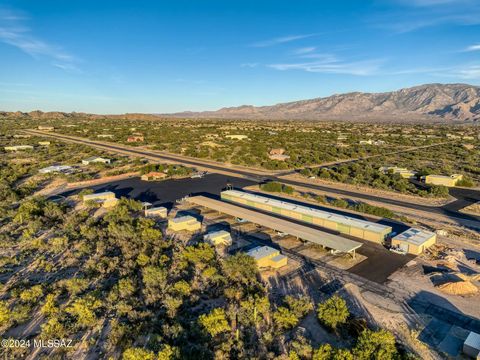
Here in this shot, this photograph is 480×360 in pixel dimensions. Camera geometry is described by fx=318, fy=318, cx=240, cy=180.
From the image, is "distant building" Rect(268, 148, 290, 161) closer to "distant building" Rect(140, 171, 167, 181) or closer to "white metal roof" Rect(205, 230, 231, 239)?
"distant building" Rect(140, 171, 167, 181)

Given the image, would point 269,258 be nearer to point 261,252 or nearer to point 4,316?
point 261,252

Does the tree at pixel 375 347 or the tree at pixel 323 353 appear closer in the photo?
the tree at pixel 323 353

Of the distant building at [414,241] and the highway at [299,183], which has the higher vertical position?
the distant building at [414,241]

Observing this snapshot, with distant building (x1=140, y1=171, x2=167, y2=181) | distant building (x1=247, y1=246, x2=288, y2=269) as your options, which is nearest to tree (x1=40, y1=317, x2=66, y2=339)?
distant building (x1=247, y1=246, x2=288, y2=269)

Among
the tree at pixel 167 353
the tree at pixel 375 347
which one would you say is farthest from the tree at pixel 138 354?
the tree at pixel 375 347

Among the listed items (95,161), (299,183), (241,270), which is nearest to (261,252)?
(241,270)

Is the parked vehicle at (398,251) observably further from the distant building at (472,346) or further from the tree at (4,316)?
the tree at (4,316)
